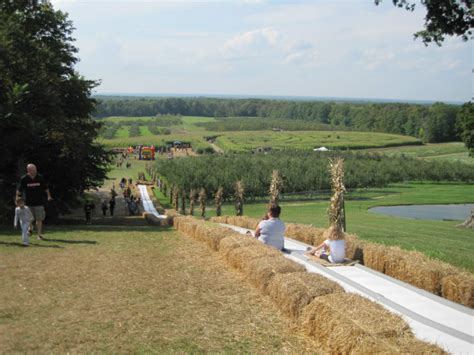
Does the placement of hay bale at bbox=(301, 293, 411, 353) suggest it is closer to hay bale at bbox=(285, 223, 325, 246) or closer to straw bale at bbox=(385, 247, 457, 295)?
straw bale at bbox=(385, 247, 457, 295)

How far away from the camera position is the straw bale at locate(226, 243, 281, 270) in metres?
10.4

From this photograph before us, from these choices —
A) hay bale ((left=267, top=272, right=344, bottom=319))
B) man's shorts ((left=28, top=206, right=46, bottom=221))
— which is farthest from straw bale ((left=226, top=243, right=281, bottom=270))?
man's shorts ((left=28, top=206, right=46, bottom=221))

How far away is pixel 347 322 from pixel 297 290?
1581mm

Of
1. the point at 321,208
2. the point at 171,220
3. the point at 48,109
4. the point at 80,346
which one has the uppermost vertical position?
the point at 48,109

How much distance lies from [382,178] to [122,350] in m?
79.6

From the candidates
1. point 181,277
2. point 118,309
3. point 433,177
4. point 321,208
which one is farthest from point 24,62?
point 433,177

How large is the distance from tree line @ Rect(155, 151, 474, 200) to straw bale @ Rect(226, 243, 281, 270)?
53747 mm

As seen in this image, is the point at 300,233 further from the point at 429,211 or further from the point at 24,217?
the point at 429,211

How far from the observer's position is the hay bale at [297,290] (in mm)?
7688

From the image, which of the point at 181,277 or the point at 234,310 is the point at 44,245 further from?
the point at 234,310

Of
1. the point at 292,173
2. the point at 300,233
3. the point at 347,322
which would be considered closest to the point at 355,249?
the point at 300,233

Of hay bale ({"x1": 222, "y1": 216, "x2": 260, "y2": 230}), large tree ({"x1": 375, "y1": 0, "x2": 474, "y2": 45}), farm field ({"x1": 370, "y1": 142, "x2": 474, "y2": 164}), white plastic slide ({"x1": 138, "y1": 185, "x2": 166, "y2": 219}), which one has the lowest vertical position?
white plastic slide ({"x1": 138, "y1": 185, "x2": 166, "y2": 219})

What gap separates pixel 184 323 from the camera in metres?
7.62

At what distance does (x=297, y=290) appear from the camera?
7.93m
